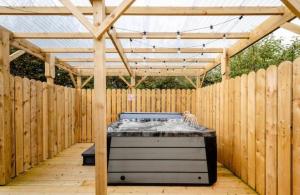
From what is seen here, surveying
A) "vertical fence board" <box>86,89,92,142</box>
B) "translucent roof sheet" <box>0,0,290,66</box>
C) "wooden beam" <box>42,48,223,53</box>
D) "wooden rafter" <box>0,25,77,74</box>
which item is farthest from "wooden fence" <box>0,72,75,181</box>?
"vertical fence board" <box>86,89,92,142</box>

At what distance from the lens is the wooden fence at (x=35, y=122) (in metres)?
5.34

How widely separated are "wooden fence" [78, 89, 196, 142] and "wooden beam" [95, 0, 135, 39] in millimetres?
6834

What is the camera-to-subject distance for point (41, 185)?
4770mm

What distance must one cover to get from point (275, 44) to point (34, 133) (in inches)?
568

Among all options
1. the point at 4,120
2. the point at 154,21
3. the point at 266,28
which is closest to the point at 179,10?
the point at 154,21

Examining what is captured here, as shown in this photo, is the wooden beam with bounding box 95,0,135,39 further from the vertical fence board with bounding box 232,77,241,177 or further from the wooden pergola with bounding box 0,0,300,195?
the vertical fence board with bounding box 232,77,241,177

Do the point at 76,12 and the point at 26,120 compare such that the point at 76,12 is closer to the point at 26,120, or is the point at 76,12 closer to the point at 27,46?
the point at 26,120

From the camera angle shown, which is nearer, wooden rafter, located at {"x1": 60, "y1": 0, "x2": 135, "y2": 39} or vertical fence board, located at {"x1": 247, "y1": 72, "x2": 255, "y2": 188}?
wooden rafter, located at {"x1": 60, "y1": 0, "x2": 135, "y2": 39}

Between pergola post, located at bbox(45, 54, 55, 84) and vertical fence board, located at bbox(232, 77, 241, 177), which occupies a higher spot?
pergola post, located at bbox(45, 54, 55, 84)

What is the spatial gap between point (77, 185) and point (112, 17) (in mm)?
2692

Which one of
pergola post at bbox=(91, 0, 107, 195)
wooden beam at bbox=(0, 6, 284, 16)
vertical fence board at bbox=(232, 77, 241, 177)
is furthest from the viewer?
vertical fence board at bbox=(232, 77, 241, 177)

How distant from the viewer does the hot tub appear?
4.87 m

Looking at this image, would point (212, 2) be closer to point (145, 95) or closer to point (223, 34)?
point (223, 34)

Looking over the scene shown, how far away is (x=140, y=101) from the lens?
10578 mm
